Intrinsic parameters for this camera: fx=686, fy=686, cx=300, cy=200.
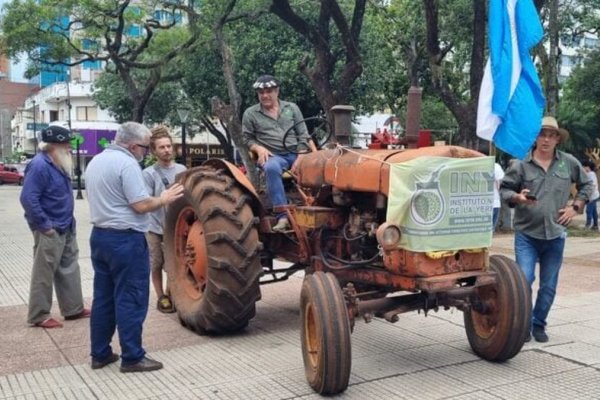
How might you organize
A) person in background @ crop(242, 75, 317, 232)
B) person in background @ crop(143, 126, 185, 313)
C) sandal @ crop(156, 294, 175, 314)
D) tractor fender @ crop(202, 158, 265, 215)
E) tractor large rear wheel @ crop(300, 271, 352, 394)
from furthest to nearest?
sandal @ crop(156, 294, 175, 314) < person in background @ crop(143, 126, 185, 313) < person in background @ crop(242, 75, 317, 232) < tractor fender @ crop(202, 158, 265, 215) < tractor large rear wheel @ crop(300, 271, 352, 394)

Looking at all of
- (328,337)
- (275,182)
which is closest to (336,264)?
(275,182)

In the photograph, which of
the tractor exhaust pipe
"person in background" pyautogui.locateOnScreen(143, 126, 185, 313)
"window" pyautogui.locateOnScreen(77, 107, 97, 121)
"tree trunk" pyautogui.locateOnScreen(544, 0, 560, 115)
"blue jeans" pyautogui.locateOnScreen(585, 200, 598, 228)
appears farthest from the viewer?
"window" pyautogui.locateOnScreen(77, 107, 97, 121)

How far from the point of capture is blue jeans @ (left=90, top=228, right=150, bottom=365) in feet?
16.9

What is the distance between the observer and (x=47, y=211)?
6719 mm

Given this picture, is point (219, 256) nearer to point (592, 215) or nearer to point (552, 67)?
point (552, 67)

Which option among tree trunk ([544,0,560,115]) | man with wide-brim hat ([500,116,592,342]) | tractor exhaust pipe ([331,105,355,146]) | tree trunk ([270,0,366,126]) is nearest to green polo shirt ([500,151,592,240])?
man with wide-brim hat ([500,116,592,342])

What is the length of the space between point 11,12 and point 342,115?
20.3m

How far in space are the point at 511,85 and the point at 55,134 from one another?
428 cm

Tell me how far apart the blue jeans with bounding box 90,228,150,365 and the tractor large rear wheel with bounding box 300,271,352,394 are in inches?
52.7

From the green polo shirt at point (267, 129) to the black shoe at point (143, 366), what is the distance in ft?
7.63

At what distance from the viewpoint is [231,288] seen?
585cm

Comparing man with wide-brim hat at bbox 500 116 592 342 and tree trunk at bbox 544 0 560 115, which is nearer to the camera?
man with wide-brim hat at bbox 500 116 592 342

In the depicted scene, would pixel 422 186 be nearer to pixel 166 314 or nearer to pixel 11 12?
pixel 166 314

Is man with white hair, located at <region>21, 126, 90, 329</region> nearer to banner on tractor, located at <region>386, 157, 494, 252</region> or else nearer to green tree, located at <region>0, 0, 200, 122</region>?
banner on tractor, located at <region>386, 157, 494, 252</region>
